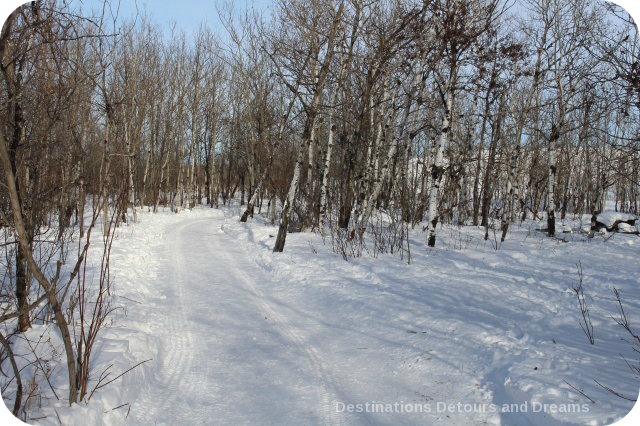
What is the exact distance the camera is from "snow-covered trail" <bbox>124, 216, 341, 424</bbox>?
138 inches

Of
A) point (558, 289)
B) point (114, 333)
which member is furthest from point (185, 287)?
point (558, 289)

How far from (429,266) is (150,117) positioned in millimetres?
21000

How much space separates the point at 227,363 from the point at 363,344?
5.72ft

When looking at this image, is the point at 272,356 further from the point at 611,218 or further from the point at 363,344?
the point at 611,218

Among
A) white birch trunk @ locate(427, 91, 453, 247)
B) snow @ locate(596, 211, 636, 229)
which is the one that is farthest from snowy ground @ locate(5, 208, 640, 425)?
snow @ locate(596, 211, 636, 229)

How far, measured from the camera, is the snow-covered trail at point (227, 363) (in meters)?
3.49

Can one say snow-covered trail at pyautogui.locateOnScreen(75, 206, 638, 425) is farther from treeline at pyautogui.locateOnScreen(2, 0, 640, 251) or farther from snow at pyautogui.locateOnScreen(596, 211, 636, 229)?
snow at pyautogui.locateOnScreen(596, 211, 636, 229)

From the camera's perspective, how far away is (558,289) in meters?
6.73

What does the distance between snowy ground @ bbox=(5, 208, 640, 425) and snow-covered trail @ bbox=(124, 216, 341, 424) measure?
0.02 meters

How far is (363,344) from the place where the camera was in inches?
199

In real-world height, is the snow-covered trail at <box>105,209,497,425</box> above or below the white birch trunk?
below

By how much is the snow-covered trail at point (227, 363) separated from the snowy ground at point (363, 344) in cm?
2

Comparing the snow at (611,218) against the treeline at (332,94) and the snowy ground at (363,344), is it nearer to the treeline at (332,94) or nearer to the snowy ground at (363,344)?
the treeline at (332,94)

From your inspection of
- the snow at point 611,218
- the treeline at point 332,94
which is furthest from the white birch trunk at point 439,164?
the snow at point 611,218
